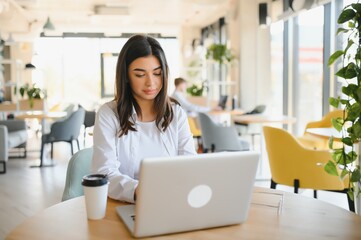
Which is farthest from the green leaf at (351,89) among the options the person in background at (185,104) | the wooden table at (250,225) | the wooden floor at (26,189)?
the person in background at (185,104)

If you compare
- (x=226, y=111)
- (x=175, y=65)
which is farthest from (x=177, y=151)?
(x=175, y=65)

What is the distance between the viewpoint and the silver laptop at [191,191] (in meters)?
1.10

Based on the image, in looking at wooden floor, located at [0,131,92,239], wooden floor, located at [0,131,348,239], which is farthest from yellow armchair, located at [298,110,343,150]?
wooden floor, located at [0,131,92,239]

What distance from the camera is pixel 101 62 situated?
13.5 metres

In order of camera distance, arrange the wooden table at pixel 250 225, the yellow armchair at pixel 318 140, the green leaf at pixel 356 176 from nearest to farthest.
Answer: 1. the wooden table at pixel 250 225
2. the green leaf at pixel 356 176
3. the yellow armchair at pixel 318 140

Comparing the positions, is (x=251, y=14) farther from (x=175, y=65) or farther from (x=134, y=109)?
(x=134, y=109)

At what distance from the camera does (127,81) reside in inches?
69.1

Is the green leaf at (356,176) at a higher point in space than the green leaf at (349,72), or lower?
lower

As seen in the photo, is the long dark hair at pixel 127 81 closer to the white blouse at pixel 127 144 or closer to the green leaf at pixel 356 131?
the white blouse at pixel 127 144

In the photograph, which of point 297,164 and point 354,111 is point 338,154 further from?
point 297,164

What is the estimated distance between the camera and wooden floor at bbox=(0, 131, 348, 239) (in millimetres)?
3951

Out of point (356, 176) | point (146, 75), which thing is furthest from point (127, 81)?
point (356, 176)

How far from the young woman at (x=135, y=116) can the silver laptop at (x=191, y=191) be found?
0.46 metres

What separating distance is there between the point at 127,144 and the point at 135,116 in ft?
0.42
